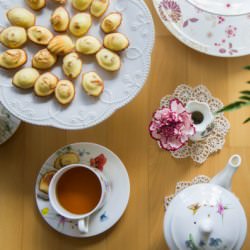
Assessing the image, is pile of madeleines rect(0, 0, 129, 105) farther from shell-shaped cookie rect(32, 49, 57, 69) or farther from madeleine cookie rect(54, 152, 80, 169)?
madeleine cookie rect(54, 152, 80, 169)

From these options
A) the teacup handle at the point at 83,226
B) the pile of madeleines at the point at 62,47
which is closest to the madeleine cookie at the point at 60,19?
the pile of madeleines at the point at 62,47

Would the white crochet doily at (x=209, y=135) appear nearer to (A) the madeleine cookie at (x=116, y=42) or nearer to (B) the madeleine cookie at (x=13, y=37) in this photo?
(A) the madeleine cookie at (x=116, y=42)

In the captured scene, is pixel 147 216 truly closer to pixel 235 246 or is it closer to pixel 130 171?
pixel 130 171

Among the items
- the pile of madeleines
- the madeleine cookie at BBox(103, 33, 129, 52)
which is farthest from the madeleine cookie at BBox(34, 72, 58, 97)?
the madeleine cookie at BBox(103, 33, 129, 52)

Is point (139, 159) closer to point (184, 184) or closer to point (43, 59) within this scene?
point (184, 184)

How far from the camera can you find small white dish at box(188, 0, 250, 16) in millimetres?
790

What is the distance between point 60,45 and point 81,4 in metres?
0.08

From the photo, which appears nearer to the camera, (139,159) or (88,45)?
(88,45)

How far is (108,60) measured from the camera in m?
0.73

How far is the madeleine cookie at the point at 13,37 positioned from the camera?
730 mm

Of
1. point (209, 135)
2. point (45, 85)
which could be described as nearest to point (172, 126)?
point (209, 135)

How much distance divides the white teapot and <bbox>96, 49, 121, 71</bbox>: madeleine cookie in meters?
0.23

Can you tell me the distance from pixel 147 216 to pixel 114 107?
223 mm

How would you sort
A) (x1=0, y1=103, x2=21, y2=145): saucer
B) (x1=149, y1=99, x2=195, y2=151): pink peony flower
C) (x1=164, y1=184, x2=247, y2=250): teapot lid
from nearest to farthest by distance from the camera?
(x1=164, y1=184, x2=247, y2=250): teapot lid, (x1=149, y1=99, x2=195, y2=151): pink peony flower, (x1=0, y1=103, x2=21, y2=145): saucer
